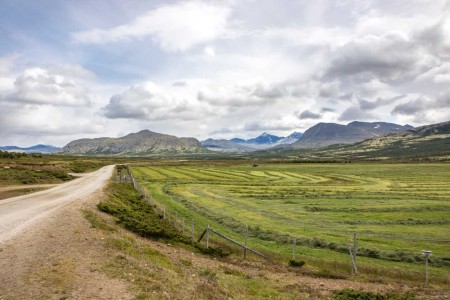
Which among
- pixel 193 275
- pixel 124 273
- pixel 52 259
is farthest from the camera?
pixel 193 275

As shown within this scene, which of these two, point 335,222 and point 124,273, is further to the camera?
point 335,222

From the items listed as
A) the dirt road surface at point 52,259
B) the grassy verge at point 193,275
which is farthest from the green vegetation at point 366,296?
the dirt road surface at point 52,259

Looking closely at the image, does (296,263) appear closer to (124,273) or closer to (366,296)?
(366,296)

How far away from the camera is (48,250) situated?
20.8m

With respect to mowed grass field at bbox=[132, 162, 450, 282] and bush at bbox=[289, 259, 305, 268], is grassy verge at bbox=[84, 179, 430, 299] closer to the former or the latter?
bush at bbox=[289, 259, 305, 268]

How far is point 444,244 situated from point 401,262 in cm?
836

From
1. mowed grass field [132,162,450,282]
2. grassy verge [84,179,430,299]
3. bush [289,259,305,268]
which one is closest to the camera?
grassy verge [84,179,430,299]

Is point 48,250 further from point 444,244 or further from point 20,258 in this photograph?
point 444,244

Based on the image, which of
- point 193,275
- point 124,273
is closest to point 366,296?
point 193,275

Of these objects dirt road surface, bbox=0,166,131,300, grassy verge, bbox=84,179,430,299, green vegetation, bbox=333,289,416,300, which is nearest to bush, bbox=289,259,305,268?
grassy verge, bbox=84,179,430,299

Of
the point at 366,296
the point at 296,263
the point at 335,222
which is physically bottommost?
the point at 335,222

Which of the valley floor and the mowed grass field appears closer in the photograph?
the valley floor

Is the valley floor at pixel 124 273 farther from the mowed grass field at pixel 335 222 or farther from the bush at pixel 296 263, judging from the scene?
the mowed grass field at pixel 335 222

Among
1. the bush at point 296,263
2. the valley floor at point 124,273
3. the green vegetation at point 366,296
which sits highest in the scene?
the valley floor at point 124,273
